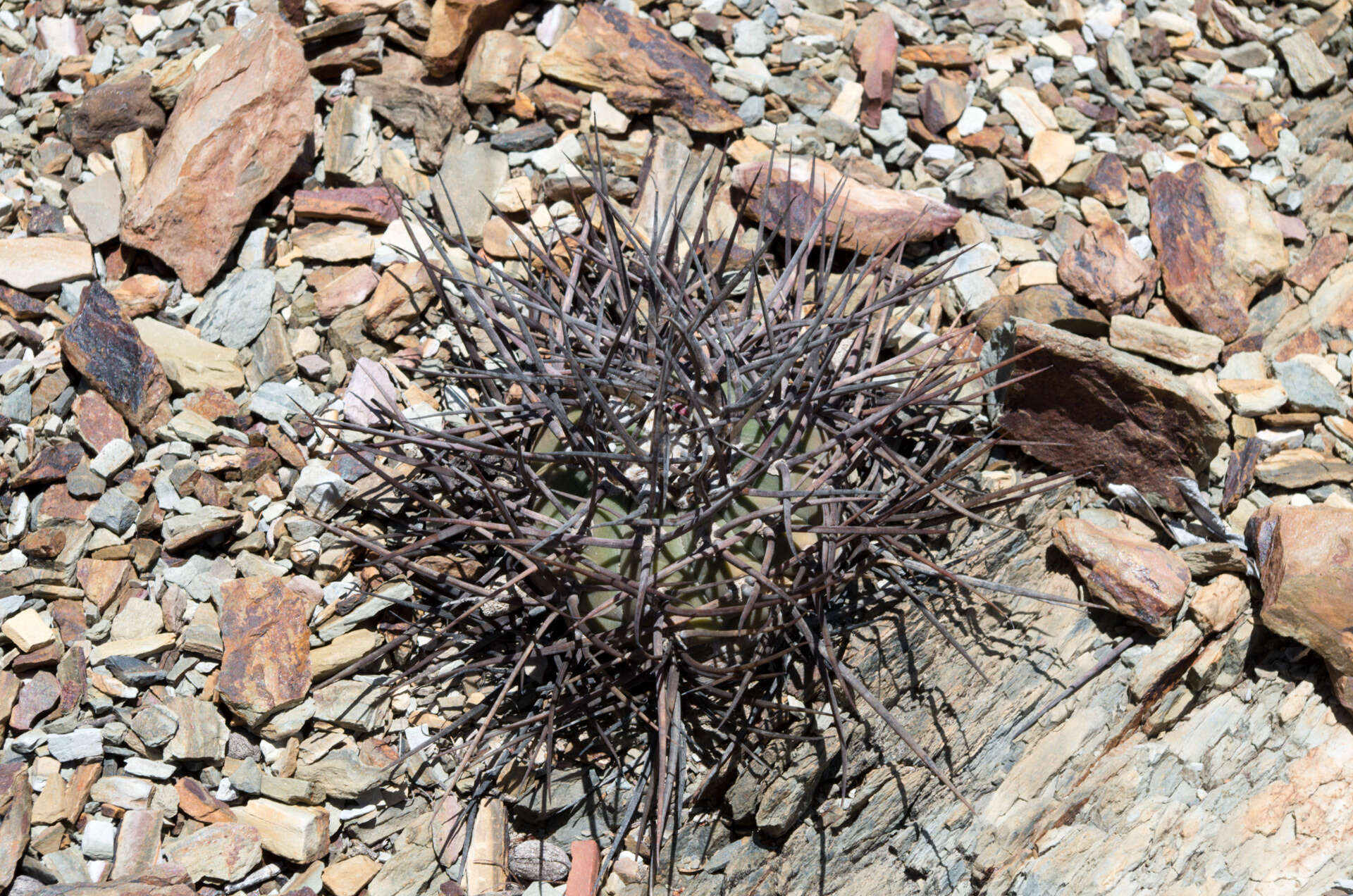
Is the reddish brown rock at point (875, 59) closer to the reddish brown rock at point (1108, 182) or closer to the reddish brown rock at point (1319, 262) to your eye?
the reddish brown rock at point (1108, 182)

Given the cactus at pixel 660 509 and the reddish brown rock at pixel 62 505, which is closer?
the cactus at pixel 660 509

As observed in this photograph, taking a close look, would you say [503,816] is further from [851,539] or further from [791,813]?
[851,539]

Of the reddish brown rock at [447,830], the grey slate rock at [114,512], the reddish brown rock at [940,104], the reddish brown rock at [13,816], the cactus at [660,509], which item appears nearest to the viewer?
the cactus at [660,509]

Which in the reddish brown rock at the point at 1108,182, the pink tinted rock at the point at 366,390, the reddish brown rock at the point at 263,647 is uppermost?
the reddish brown rock at the point at 1108,182

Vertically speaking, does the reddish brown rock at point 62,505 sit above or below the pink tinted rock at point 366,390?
below

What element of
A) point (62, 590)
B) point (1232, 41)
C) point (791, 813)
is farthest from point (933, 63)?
point (62, 590)

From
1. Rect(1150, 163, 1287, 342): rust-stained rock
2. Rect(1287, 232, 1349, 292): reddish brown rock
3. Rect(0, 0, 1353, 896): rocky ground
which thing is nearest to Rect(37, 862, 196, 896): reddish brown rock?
Rect(0, 0, 1353, 896): rocky ground

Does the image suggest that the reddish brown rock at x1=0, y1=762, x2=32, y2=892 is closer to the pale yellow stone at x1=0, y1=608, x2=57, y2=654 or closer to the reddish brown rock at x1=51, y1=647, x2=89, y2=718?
the reddish brown rock at x1=51, y1=647, x2=89, y2=718

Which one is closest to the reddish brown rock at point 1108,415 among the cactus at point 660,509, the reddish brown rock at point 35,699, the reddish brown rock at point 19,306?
the cactus at point 660,509
